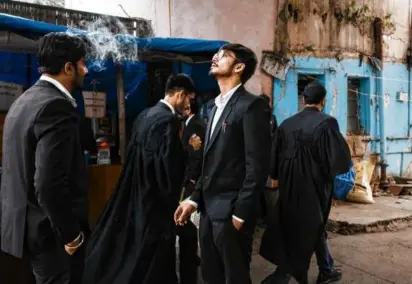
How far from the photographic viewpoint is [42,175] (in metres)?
2.32

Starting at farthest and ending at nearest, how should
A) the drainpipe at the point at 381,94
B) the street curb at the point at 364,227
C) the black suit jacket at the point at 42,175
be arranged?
the drainpipe at the point at 381,94, the street curb at the point at 364,227, the black suit jacket at the point at 42,175

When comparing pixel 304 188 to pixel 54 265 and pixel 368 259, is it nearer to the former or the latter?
pixel 368 259

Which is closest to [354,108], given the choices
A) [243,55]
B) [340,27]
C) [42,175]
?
[340,27]

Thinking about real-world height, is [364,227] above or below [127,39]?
below

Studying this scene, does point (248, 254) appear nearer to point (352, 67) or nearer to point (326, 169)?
point (326, 169)

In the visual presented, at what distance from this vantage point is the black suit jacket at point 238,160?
9.59 ft

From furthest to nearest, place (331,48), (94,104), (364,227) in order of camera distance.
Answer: (331,48)
(364,227)
(94,104)

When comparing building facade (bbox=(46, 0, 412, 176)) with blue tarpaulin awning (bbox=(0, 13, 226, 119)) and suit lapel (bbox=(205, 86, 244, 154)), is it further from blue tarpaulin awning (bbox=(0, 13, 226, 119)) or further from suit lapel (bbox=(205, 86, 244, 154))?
suit lapel (bbox=(205, 86, 244, 154))

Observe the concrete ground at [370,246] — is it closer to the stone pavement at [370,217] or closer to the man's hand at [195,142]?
the stone pavement at [370,217]

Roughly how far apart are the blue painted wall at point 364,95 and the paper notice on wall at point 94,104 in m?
3.86

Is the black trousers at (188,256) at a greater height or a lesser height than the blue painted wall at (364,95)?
lesser

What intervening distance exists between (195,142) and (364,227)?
12.0 feet

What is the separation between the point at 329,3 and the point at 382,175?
404cm

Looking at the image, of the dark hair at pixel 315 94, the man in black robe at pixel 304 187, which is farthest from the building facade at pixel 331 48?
the man in black robe at pixel 304 187
